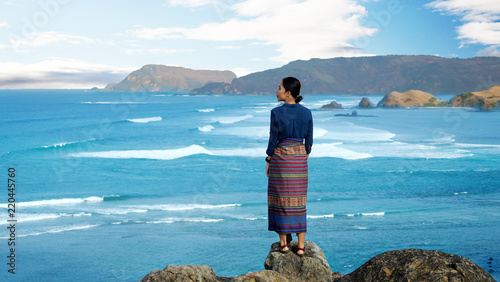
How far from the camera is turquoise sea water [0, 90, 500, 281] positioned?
47.8ft

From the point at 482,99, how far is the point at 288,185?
87.1m

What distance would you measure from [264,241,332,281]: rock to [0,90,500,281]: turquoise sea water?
7618 mm

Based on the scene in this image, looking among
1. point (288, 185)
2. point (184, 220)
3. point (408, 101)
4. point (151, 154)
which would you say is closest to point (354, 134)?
point (151, 154)

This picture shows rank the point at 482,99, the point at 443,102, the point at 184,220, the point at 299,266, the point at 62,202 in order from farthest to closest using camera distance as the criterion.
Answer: the point at 443,102
the point at 482,99
the point at 62,202
the point at 184,220
the point at 299,266

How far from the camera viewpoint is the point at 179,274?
15.7 feet

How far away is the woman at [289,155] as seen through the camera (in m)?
5.45

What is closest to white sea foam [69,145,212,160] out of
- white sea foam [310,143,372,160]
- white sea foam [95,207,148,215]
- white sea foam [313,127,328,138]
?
white sea foam [310,143,372,160]

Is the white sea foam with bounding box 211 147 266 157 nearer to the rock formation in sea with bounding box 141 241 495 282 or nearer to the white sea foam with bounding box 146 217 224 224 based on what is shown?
the white sea foam with bounding box 146 217 224 224

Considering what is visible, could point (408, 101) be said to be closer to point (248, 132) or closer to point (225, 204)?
point (248, 132)

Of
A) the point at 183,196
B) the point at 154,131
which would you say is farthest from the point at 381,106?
the point at 183,196

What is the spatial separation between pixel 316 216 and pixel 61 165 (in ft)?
71.9

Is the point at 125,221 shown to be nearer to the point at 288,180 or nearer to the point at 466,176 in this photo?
the point at 288,180

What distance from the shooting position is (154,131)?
56.9 meters

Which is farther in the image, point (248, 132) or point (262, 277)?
point (248, 132)
